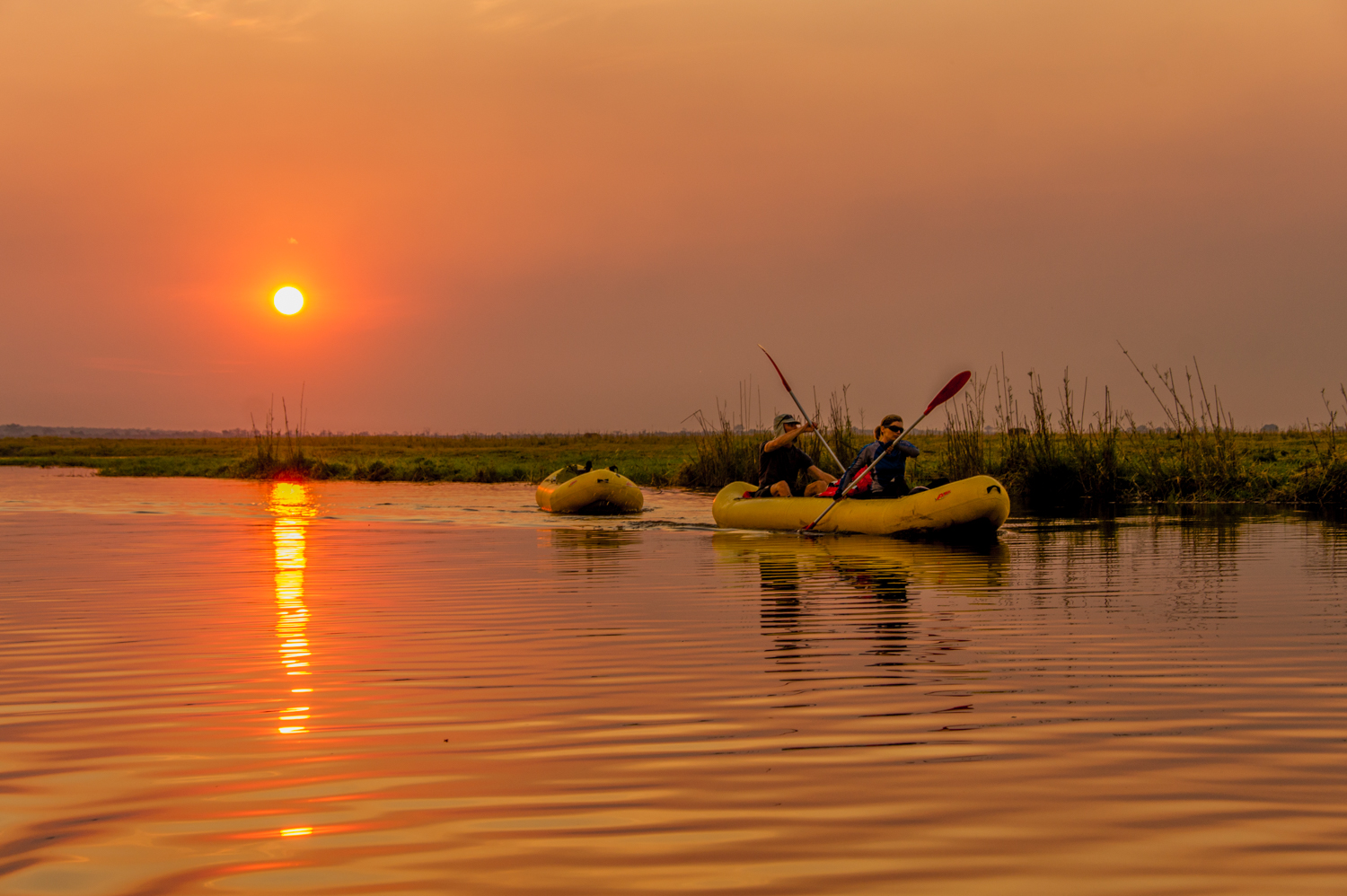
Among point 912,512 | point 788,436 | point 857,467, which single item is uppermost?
point 788,436

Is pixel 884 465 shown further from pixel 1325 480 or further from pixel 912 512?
pixel 1325 480

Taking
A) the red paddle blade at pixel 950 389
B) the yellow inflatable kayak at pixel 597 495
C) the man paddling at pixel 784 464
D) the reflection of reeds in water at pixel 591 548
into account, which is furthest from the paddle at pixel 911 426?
the yellow inflatable kayak at pixel 597 495

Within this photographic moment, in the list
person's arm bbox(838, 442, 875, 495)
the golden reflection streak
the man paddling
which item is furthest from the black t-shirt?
the golden reflection streak

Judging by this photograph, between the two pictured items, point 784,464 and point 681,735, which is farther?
point 784,464

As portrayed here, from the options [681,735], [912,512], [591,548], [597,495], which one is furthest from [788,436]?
[681,735]

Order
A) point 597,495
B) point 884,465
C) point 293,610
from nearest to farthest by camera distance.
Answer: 1. point 293,610
2. point 884,465
3. point 597,495

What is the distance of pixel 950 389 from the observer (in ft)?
50.0

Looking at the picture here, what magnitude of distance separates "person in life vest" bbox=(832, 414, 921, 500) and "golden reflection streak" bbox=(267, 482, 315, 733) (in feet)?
20.3

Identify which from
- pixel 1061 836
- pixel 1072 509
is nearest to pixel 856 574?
pixel 1061 836

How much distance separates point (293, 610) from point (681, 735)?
4.66 metres

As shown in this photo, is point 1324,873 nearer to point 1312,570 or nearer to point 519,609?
point 519,609

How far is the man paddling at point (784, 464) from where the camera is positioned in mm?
14836

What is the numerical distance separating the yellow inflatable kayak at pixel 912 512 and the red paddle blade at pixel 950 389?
2.34m

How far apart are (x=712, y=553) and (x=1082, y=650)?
21.4ft
